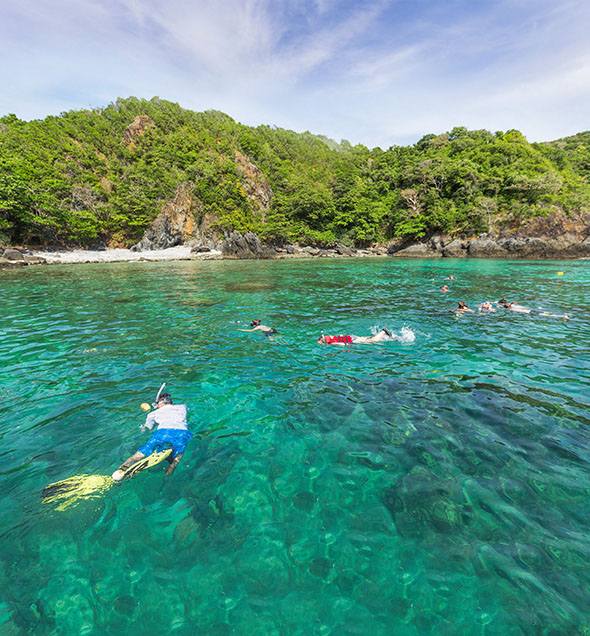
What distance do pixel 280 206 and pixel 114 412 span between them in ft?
260

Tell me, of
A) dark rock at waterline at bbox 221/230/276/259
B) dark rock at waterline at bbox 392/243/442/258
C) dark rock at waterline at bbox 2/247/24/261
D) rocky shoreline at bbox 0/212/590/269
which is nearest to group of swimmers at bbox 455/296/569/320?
rocky shoreline at bbox 0/212/590/269

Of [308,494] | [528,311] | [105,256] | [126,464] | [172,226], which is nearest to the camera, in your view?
[308,494]

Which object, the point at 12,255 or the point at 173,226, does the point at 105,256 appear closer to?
the point at 12,255

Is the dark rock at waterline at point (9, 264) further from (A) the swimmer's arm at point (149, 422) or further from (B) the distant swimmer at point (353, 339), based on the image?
(B) the distant swimmer at point (353, 339)

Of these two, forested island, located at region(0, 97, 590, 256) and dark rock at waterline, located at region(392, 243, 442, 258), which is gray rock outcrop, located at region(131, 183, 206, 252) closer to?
forested island, located at region(0, 97, 590, 256)

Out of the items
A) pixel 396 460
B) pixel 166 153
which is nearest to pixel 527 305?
pixel 396 460

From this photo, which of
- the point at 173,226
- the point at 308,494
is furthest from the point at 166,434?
the point at 173,226

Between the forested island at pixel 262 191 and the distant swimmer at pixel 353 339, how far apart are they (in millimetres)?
53889

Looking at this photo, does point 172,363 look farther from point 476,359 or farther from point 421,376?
point 476,359

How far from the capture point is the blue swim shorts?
518 centimetres

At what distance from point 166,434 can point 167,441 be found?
0.17 meters

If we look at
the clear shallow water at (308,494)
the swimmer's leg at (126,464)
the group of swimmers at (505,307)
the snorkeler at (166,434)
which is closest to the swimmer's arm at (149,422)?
the snorkeler at (166,434)

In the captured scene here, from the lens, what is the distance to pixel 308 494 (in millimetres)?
4441

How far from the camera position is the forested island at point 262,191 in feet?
185
